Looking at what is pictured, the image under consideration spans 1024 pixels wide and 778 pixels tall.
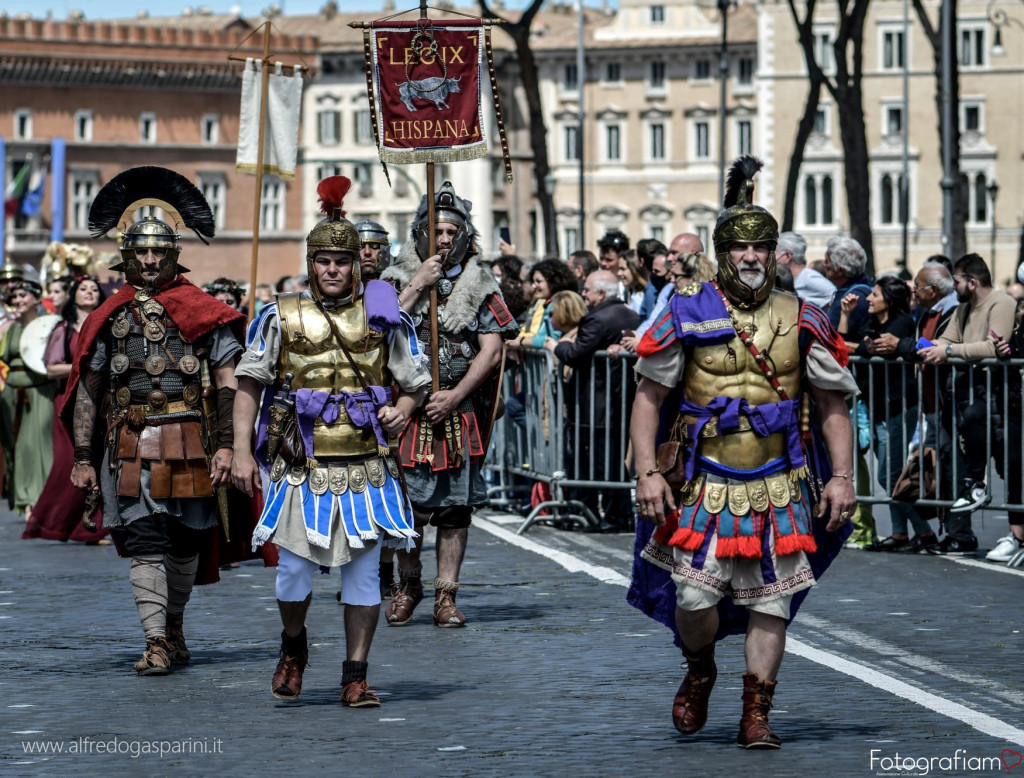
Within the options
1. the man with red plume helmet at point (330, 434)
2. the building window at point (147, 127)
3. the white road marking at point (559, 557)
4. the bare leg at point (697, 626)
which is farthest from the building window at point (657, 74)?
the bare leg at point (697, 626)

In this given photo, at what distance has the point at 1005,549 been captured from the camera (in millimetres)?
14000

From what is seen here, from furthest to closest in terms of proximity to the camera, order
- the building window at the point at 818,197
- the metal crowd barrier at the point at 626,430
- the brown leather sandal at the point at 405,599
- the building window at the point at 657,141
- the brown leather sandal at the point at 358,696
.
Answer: the building window at the point at 657,141
the building window at the point at 818,197
the metal crowd barrier at the point at 626,430
the brown leather sandal at the point at 405,599
the brown leather sandal at the point at 358,696

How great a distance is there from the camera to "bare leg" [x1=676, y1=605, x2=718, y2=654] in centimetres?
793

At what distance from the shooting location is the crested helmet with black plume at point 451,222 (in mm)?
11508

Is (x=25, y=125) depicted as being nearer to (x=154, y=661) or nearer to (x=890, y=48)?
(x=890, y=48)

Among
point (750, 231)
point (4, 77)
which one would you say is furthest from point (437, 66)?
point (4, 77)

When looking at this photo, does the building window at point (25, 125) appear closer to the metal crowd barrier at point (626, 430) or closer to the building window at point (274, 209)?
the building window at point (274, 209)

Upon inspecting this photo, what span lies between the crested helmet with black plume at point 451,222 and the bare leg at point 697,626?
387 centimetres

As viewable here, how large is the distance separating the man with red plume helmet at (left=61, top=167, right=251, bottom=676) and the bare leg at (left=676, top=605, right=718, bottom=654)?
8.36 feet

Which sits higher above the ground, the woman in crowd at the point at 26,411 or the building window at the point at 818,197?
the building window at the point at 818,197

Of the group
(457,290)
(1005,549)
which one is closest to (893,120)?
(1005,549)

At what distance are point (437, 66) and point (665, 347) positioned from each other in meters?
3.98

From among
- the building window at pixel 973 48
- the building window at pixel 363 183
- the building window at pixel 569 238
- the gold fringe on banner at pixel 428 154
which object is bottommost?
Answer: the gold fringe on banner at pixel 428 154

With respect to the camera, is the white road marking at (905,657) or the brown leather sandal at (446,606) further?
the brown leather sandal at (446,606)
